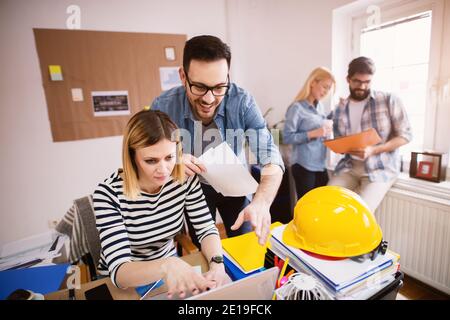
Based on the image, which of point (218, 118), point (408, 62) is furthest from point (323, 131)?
point (218, 118)

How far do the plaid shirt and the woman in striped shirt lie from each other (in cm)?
131

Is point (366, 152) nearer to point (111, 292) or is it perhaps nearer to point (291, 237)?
point (291, 237)

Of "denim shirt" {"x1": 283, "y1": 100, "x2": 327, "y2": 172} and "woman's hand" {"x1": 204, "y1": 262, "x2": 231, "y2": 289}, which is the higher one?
"denim shirt" {"x1": 283, "y1": 100, "x2": 327, "y2": 172}

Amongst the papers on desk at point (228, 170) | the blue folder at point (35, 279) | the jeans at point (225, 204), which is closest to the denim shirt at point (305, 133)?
the jeans at point (225, 204)

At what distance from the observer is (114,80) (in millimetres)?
2371

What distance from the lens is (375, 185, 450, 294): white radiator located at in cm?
165

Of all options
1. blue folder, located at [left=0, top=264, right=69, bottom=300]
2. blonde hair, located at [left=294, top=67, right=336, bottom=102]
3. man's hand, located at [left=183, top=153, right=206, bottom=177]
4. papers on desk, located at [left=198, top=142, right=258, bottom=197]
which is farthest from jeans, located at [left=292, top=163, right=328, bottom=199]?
blue folder, located at [left=0, top=264, right=69, bottom=300]

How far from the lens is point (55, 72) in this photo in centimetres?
216

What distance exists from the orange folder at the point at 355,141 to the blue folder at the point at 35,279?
161 centimetres

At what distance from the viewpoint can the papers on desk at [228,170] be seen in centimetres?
102

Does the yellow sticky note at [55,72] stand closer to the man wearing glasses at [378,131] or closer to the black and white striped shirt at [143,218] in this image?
the black and white striped shirt at [143,218]

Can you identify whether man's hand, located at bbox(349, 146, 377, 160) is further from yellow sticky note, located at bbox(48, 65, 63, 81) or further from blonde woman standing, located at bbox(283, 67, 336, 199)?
yellow sticky note, located at bbox(48, 65, 63, 81)

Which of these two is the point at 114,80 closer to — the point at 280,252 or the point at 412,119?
the point at 280,252

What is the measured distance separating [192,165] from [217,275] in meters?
0.44
